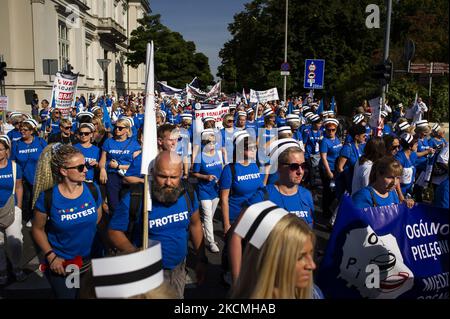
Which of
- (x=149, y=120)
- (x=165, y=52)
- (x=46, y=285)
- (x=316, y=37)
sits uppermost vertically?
(x=165, y=52)

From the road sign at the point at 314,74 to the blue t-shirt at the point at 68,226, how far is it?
15.4 meters

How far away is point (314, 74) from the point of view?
707 inches

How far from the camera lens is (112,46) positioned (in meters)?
61.8

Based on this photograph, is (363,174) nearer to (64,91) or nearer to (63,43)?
(64,91)

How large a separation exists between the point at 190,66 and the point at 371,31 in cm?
2595

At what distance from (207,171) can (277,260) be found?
3.89 m

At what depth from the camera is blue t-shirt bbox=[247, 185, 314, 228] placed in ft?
11.1

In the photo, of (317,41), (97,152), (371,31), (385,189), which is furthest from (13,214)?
(371,31)

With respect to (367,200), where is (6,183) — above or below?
below

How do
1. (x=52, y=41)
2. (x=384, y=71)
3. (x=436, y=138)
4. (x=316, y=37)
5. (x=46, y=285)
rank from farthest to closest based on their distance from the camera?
(x=316, y=37) → (x=52, y=41) → (x=384, y=71) → (x=436, y=138) → (x=46, y=285)

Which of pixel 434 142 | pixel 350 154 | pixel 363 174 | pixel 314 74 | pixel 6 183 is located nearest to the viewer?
pixel 6 183

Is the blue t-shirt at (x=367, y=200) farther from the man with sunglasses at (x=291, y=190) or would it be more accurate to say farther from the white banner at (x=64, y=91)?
the white banner at (x=64, y=91)

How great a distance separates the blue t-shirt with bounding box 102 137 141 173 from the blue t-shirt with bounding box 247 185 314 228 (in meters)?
3.30

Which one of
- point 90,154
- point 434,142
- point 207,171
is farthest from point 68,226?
point 434,142
